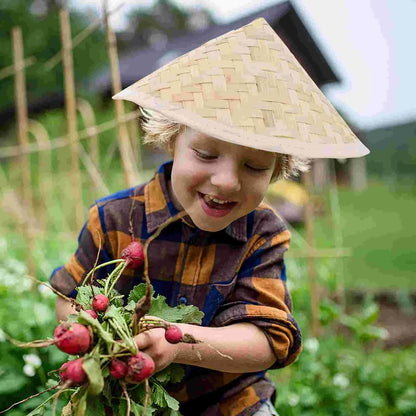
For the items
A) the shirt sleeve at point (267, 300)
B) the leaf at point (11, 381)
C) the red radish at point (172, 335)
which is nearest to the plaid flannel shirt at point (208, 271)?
the shirt sleeve at point (267, 300)

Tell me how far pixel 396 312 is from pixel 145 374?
141 inches

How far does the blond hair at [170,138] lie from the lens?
117cm

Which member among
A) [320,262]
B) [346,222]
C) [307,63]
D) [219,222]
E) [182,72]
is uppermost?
[307,63]

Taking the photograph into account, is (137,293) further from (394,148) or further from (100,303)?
(394,148)

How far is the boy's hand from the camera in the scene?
923 mm

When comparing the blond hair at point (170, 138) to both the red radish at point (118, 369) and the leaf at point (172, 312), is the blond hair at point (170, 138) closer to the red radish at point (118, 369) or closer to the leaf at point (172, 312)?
the leaf at point (172, 312)

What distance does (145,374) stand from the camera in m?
0.85

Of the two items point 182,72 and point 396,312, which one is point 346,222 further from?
point 182,72

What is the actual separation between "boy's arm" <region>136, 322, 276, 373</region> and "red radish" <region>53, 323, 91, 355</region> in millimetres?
137

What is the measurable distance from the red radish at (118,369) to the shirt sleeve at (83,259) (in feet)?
1.69

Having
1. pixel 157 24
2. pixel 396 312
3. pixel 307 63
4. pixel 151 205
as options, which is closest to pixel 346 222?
pixel 307 63

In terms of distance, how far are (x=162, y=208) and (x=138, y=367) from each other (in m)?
0.54

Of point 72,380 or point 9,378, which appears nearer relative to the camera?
point 72,380

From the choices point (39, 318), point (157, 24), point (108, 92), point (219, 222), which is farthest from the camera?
point (157, 24)
